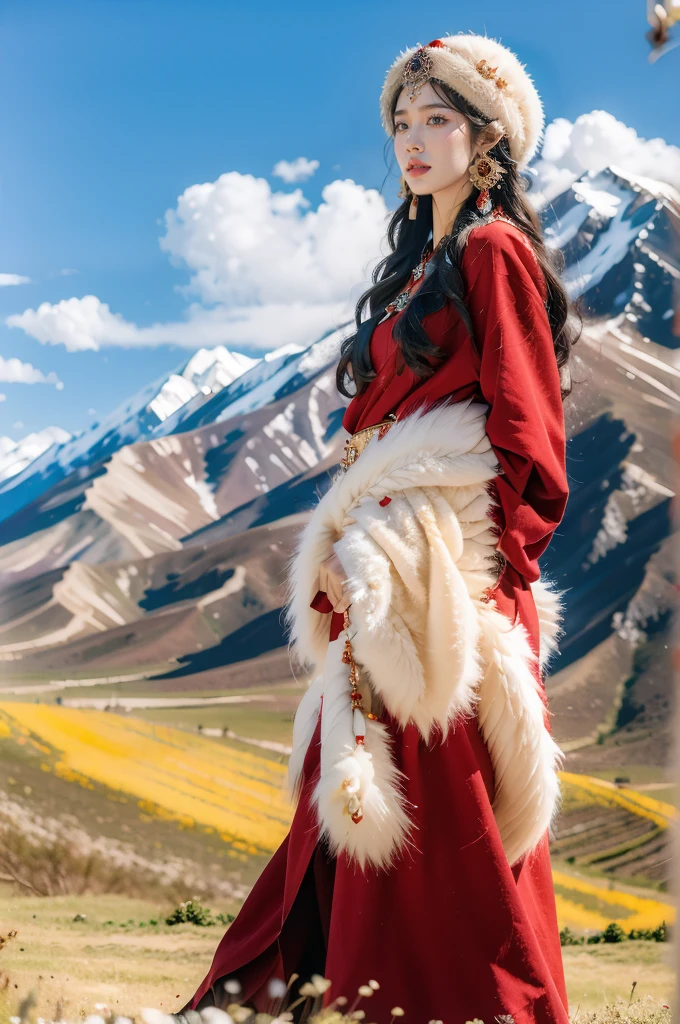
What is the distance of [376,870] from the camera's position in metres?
1.33

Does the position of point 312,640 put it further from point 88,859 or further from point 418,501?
point 88,859

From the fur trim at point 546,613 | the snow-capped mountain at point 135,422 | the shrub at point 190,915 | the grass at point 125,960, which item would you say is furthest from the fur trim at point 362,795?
the snow-capped mountain at point 135,422

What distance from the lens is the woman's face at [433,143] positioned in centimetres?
154

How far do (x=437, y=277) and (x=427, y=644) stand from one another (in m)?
0.61

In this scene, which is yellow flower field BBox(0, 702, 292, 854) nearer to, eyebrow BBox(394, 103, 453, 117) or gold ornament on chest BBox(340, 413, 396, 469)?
gold ornament on chest BBox(340, 413, 396, 469)

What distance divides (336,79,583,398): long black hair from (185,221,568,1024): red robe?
0.03m

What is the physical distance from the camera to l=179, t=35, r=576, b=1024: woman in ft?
4.30

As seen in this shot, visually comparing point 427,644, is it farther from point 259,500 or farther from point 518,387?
point 259,500

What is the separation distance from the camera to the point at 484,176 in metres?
1.58

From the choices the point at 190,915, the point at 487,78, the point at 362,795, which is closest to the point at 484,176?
the point at 487,78

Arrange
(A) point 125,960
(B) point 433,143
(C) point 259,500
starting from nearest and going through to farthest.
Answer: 1. (B) point 433,143
2. (A) point 125,960
3. (C) point 259,500

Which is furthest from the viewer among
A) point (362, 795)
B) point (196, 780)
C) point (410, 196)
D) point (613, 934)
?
point (196, 780)

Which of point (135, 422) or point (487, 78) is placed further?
point (135, 422)

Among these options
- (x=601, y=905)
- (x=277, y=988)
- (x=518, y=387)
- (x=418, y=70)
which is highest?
(x=418, y=70)
